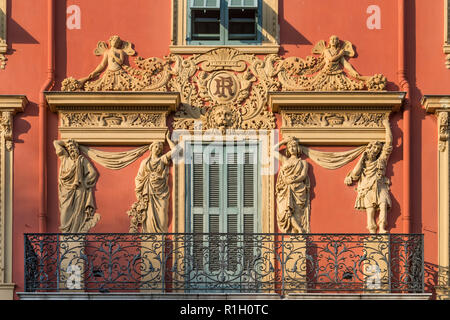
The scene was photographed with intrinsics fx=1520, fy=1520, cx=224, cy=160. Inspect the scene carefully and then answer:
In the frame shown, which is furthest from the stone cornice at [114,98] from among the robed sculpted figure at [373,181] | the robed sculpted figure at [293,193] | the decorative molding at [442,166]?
the decorative molding at [442,166]

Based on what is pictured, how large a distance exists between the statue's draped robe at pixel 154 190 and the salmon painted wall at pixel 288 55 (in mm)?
173

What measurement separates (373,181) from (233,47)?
291 cm

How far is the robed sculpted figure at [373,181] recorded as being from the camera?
22.1m

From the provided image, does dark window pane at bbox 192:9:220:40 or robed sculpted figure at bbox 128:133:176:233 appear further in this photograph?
dark window pane at bbox 192:9:220:40

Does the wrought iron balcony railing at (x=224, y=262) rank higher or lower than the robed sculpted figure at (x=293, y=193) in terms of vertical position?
lower

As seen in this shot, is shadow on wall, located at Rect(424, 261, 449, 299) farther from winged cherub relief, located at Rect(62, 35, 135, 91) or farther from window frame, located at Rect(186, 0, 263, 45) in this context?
winged cherub relief, located at Rect(62, 35, 135, 91)

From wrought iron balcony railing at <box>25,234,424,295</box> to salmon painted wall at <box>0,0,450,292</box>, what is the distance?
1.50 ft

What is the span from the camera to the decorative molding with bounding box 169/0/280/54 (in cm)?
2273

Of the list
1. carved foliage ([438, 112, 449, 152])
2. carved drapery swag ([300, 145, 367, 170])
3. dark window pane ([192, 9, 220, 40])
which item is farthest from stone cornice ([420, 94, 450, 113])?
dark window pane ([192, 9, 220, 40])

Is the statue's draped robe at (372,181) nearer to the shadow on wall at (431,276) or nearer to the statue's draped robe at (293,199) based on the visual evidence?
the statue's draped robe at (293,199)

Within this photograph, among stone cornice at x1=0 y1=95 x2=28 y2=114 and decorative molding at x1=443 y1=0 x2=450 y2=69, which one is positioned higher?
decorative molding at x1=443 y1=0 x2=450 y2=69

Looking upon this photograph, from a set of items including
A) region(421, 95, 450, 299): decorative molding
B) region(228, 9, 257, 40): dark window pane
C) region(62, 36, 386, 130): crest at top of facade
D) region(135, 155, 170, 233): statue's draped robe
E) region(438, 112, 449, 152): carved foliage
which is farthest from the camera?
region(228, 9, 257, 40): dark window pane

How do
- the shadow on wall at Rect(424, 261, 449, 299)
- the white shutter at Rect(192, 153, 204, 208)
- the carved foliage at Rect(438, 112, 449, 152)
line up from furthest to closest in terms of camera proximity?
the white shutter at Rect(192, 153, 204, 208), the carved foliage at Rect(438, 112, 449, 152), the shadow on wall at Rect(424, 261, 449, 299)
